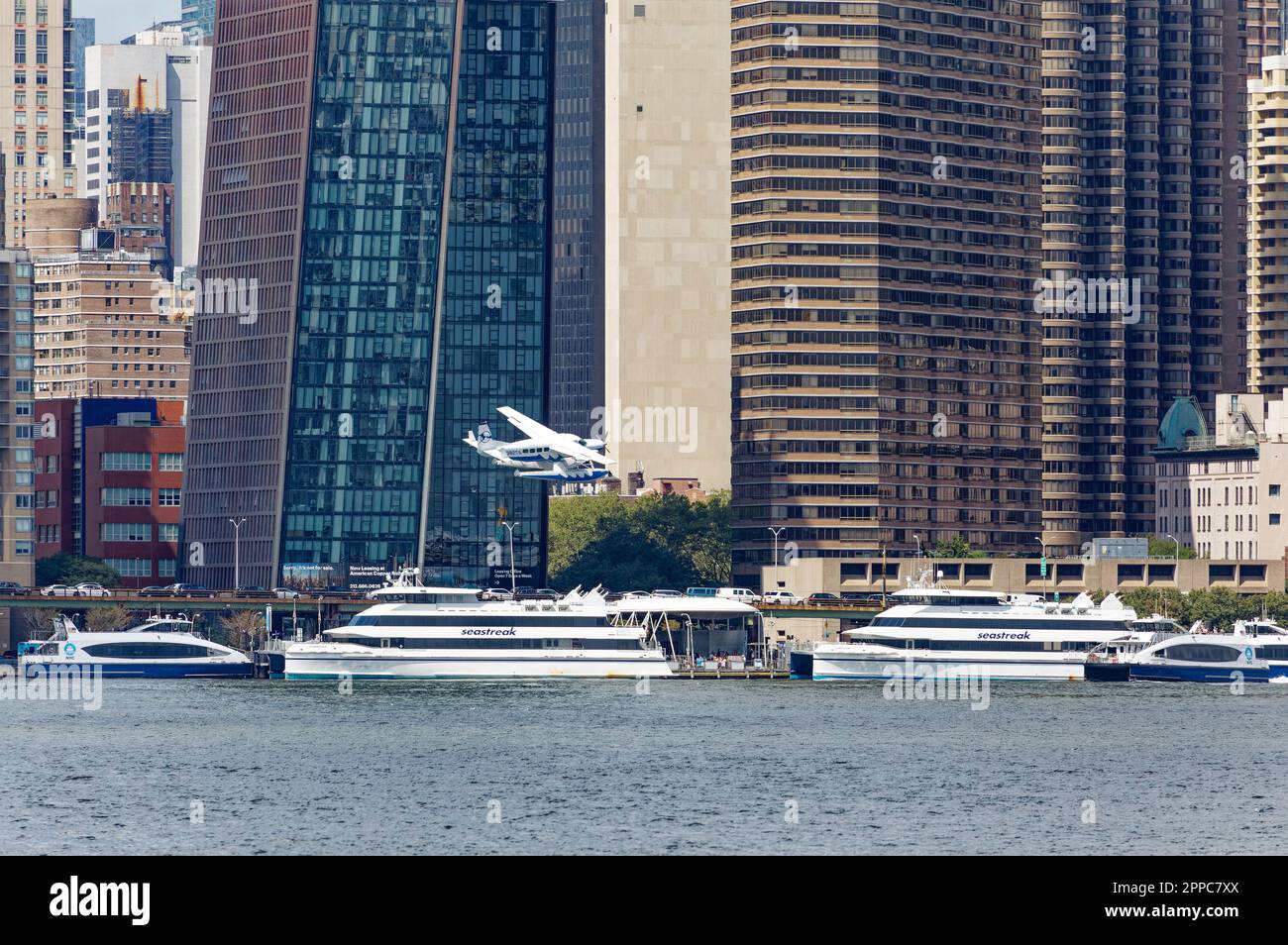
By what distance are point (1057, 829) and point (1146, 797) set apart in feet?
53.3

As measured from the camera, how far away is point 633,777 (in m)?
122

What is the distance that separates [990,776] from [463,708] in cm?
6043

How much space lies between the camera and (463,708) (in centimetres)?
17712

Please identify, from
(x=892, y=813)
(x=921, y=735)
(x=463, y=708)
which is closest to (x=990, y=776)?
(x=892, y=813)

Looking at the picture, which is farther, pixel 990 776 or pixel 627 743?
pixel 627 743

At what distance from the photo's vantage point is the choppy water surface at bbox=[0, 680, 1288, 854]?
94.4m

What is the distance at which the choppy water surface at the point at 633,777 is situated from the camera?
94438 millimetres
